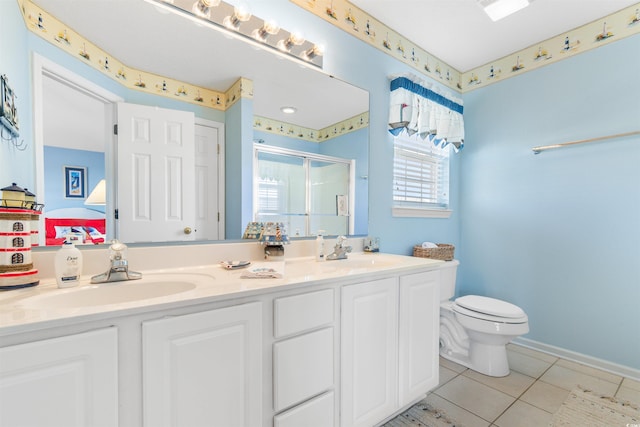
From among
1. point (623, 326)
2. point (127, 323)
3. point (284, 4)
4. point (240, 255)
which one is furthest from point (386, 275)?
point (623, 326)

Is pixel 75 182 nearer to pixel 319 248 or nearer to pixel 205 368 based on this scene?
pixel 205 368

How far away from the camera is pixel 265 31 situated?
1494 mm

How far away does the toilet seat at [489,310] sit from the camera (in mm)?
1782

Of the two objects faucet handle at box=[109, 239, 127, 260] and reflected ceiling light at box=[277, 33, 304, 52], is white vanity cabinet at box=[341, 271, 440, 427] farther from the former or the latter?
reflected ceiling light at box=[277, 33, 304, 52]

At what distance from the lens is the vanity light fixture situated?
1267 mm

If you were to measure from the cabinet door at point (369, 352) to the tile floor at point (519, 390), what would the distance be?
515 mm

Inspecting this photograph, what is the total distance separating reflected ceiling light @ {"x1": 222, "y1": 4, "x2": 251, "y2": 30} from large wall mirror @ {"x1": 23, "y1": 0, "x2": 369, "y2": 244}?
0.07 m

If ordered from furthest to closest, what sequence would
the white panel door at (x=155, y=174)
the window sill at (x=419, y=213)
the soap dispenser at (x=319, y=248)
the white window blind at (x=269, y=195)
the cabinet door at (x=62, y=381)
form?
the window sill at (x=419, y=213) → the soap dispenser at (x=319, y=248) → the white window blind at (x=269, y=195) → the white panel door at (x=155, y=174) → the cabinet door at (x=62, y=381)

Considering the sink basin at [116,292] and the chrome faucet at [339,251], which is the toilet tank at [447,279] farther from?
the sink basin at [116,292]

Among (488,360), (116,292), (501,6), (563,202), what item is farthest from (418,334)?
(501,6)

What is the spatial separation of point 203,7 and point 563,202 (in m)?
2.77

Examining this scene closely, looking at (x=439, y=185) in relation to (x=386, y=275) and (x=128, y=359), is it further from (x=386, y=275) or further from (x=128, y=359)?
(x=128, y=359)

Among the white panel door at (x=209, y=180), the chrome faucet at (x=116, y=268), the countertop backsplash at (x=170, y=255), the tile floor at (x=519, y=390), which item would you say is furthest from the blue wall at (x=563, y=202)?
the chrome faucet at (x=116, y=268)

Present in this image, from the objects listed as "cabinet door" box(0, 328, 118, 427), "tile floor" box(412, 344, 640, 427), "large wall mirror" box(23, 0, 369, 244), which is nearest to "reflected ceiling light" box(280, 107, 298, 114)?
"large wall mirror" box(23, 0, 369, 244)
